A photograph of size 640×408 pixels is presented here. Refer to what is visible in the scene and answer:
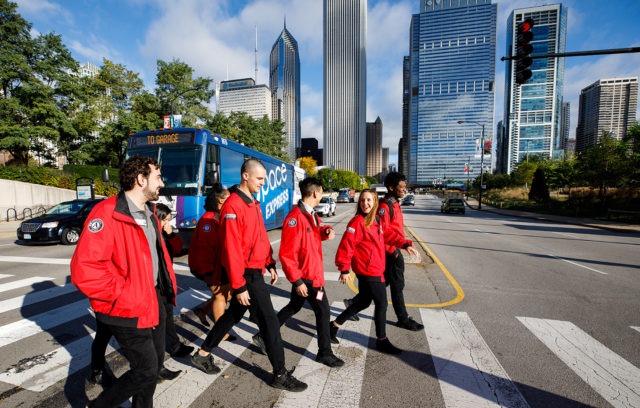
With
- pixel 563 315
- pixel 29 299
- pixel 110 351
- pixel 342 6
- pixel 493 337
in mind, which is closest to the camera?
pixel 110 351

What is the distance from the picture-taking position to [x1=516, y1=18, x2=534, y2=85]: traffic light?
29.5 feet

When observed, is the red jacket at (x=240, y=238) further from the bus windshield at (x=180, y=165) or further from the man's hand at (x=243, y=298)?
the bus windshield at (x=180, y=165)

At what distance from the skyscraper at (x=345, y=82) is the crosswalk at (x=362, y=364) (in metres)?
179

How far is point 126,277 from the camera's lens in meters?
1.97

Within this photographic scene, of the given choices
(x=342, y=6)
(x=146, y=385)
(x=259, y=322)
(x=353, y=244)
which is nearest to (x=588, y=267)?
(x=353, y=244)

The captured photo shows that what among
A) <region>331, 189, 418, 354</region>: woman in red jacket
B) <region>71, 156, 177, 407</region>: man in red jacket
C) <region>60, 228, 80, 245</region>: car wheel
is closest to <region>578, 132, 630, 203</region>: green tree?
<region>331, 189, 418, 354</region>: woman in red jacket

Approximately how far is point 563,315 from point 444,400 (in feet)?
10.8

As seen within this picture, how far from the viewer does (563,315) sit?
15.0 feet

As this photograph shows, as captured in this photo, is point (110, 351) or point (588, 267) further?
point (588, 267)

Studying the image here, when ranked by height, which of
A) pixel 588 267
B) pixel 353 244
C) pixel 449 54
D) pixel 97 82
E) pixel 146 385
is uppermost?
pixel 449 54

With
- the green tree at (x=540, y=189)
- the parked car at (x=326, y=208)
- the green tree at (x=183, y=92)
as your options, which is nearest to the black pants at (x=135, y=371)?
the parked car at (x=326, y=208)

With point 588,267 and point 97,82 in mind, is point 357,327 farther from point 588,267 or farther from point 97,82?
point 97,82

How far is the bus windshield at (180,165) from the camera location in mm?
8273

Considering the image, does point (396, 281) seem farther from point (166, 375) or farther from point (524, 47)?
point (524, 47)
